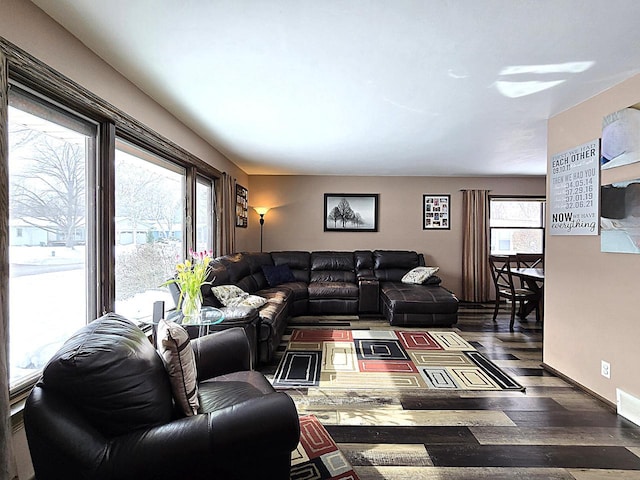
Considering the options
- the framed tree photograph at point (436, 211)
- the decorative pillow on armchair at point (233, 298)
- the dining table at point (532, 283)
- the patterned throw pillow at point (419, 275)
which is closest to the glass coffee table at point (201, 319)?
the decorative pillow on armchair at point (233, 298)

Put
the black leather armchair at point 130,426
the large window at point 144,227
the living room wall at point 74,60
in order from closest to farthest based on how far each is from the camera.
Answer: the black leather armchair at point 130,426 → the living room wall at point 74,60 → the large window at point 144,227

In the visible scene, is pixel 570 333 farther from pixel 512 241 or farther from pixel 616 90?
pixel 512 241

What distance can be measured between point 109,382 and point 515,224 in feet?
23.8

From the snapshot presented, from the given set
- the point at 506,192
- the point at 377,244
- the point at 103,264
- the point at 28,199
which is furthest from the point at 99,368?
the point at 506,192

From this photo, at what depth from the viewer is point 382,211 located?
22.2 ft

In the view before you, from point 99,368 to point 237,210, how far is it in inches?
186

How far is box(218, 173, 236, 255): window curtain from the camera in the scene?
4.93m

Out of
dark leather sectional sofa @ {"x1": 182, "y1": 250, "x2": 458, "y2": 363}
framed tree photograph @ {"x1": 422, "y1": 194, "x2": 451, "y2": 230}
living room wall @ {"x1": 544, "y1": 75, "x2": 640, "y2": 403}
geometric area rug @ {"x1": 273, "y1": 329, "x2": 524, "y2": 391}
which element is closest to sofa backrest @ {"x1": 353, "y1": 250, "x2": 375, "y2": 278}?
dark leather sectional sofa @ {"x1": 182, "y1": 250, "x2": 458, "y2": 363}

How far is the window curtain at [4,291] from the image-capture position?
145 centimetres

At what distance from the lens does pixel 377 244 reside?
6.82m

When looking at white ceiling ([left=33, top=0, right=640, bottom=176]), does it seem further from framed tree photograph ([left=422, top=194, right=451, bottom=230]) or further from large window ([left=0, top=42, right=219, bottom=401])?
framed tree photograph ([left=422, top=194, right=451, bottom=230])

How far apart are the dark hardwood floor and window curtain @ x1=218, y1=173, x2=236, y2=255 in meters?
Answer: 2.24

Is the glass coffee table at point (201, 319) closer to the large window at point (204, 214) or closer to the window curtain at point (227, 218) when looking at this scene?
the large window at point (204, 214)

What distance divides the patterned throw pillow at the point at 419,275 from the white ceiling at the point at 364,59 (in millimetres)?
2586
